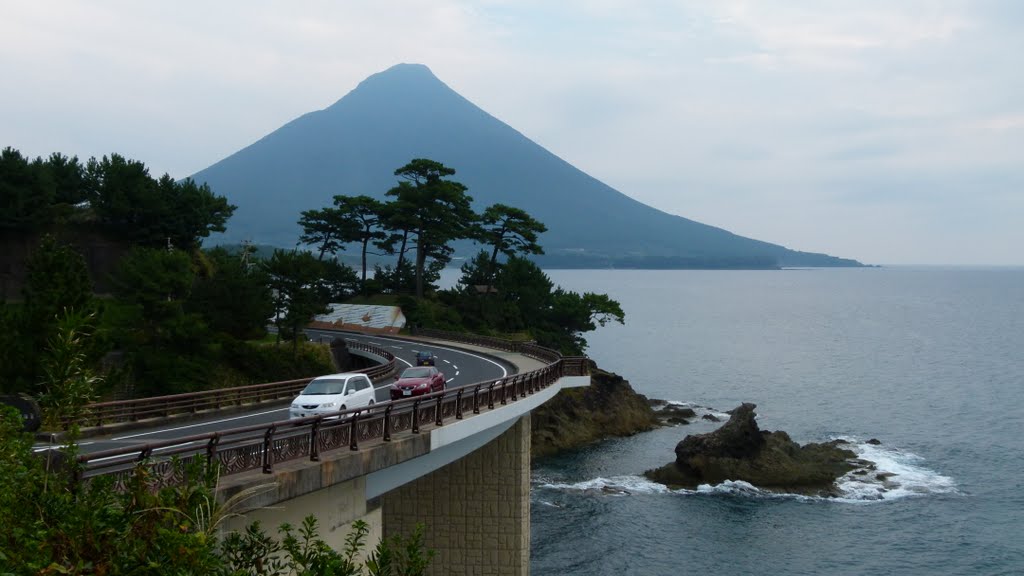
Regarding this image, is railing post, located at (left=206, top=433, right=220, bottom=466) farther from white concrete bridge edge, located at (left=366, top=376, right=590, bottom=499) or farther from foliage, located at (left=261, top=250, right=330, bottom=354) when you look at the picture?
foliage, located at (left=261, top=250, right=330, bottom=354)

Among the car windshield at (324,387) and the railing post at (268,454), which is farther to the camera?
the car windshield at (324,387)

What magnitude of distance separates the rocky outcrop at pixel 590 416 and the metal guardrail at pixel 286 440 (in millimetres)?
32631

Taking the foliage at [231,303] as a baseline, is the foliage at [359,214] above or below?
above

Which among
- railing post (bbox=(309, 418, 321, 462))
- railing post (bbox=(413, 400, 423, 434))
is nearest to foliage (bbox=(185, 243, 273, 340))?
railing post (bbox=(413, 400, 423, 434))

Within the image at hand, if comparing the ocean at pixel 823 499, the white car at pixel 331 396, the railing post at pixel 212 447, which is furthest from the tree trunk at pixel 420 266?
the railing post at pixel 212 447

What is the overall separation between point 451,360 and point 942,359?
283 feet

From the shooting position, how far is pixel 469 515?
2772cm

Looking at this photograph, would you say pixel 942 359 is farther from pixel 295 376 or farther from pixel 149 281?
pixel 149 281

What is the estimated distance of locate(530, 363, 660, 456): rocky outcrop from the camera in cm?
5956

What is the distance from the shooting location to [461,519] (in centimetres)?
2761

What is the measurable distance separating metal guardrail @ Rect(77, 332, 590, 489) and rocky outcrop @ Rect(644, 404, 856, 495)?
2565cm

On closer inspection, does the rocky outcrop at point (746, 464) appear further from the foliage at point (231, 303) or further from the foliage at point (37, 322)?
the foliage at point (37, 322)

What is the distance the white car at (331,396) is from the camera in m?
21.9

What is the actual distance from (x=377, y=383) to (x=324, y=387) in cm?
1327
